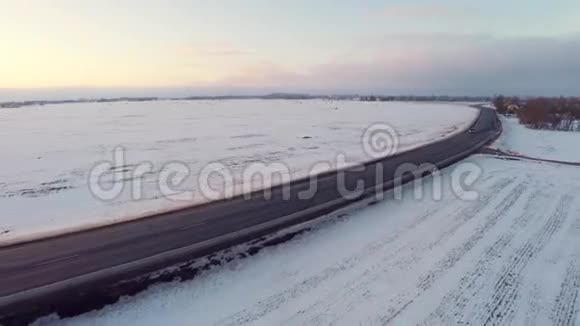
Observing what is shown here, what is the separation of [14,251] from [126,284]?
16.6 ft

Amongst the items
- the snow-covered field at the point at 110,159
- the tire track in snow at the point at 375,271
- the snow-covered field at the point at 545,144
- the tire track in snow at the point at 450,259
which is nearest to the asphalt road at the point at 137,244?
the snow-covered field at the point at 110,159

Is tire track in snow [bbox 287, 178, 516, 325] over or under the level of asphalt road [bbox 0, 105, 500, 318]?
under

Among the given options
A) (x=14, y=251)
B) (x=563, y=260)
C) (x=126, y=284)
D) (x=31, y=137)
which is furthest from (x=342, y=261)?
(x=31, y=137)

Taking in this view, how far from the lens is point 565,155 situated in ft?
127

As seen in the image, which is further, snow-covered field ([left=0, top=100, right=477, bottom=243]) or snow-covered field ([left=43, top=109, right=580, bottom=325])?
snow-covered field ([left=0, top=100, right=477, bottom=243])

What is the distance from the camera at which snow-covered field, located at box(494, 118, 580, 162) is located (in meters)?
38.6

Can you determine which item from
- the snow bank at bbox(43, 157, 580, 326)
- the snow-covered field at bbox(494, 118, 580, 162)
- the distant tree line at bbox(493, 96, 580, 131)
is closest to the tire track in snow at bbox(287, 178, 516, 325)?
the snow bank at bbox(43, 157, 580, 326)

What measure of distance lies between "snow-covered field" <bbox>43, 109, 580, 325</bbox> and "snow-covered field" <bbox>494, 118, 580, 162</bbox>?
77.5 feet

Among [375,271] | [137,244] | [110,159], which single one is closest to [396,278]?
[375,271]

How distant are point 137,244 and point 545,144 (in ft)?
168

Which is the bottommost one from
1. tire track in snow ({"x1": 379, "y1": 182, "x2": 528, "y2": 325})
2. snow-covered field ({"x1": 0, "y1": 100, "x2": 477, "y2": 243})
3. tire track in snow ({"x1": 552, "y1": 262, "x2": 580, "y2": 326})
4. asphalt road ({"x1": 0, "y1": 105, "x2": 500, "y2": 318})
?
tire track in snow ({"x1": 552, "y1": 262, "x2": 580, "y2": 326})

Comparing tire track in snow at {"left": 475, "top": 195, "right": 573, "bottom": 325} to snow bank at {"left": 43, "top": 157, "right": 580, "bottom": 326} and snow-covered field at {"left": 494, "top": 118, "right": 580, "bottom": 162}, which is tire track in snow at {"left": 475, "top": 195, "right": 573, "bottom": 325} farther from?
snow-covered field at {"left": 494, "top": 118, "right": 580, "bottom": 162}

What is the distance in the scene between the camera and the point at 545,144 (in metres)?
47.3

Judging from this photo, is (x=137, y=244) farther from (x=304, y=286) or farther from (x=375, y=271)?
(x=375, y=271)
